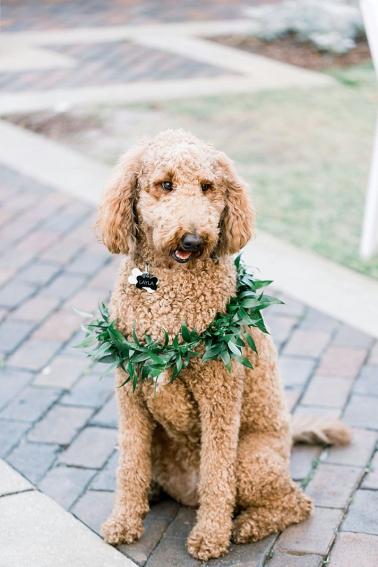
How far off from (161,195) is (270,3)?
9.19m

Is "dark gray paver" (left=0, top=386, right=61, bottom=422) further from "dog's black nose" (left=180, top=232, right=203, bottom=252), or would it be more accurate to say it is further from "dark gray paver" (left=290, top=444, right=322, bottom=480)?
"dog's black nose" (left=180, top=232, right=203, bottom=252)

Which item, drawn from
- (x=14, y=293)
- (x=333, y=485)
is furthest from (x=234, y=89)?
(x=333, y=485)

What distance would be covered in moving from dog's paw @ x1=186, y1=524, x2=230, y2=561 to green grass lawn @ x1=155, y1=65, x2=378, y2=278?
2.29 metres

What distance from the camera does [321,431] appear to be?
341 cm

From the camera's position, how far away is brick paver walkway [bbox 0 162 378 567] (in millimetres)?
3010

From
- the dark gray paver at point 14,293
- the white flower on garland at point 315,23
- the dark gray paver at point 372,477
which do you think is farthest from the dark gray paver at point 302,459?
the white flower on garland at point 315,23

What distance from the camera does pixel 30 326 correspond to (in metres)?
4.42

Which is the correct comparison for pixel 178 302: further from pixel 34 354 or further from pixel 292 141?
pixel 292 141

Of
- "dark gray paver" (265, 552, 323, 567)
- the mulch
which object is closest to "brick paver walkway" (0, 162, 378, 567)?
"dark gray paver" (265, 552, 323, 567)

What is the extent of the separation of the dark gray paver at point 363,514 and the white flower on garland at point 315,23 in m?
6.82

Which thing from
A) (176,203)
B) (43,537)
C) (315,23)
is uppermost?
(176,203)

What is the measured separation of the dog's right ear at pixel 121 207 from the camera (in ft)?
8.77

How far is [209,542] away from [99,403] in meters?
1.07

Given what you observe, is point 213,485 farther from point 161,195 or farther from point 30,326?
point 30,326
